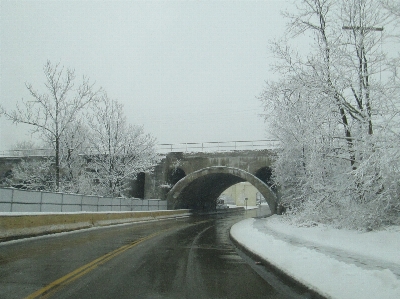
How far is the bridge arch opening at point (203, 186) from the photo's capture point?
129ft

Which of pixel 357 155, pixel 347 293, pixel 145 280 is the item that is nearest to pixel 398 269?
pixel 347 293

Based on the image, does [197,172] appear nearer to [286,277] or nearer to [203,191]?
[203,191]

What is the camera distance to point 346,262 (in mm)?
8023

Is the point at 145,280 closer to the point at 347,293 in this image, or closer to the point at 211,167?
the point at 347,293

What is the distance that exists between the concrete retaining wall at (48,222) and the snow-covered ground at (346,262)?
340 inches

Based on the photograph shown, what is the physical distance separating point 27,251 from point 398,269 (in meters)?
9.45

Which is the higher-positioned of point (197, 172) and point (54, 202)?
point (197, 172)

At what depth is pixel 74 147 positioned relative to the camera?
3731cm

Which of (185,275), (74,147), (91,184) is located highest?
(74,147)

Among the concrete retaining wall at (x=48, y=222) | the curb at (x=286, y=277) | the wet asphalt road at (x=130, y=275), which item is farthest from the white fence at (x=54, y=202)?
the curb at (x=286, y=277)

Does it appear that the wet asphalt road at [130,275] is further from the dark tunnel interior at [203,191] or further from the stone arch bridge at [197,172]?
the dark tunnel interior at [203,191]

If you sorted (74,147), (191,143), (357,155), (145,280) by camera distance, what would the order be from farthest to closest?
1. (191,143)
2. (74,147)
3. (357,155)
4. (145,280)

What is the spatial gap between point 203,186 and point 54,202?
1121 inches

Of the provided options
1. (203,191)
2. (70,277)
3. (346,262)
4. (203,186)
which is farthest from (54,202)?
(203,191)
